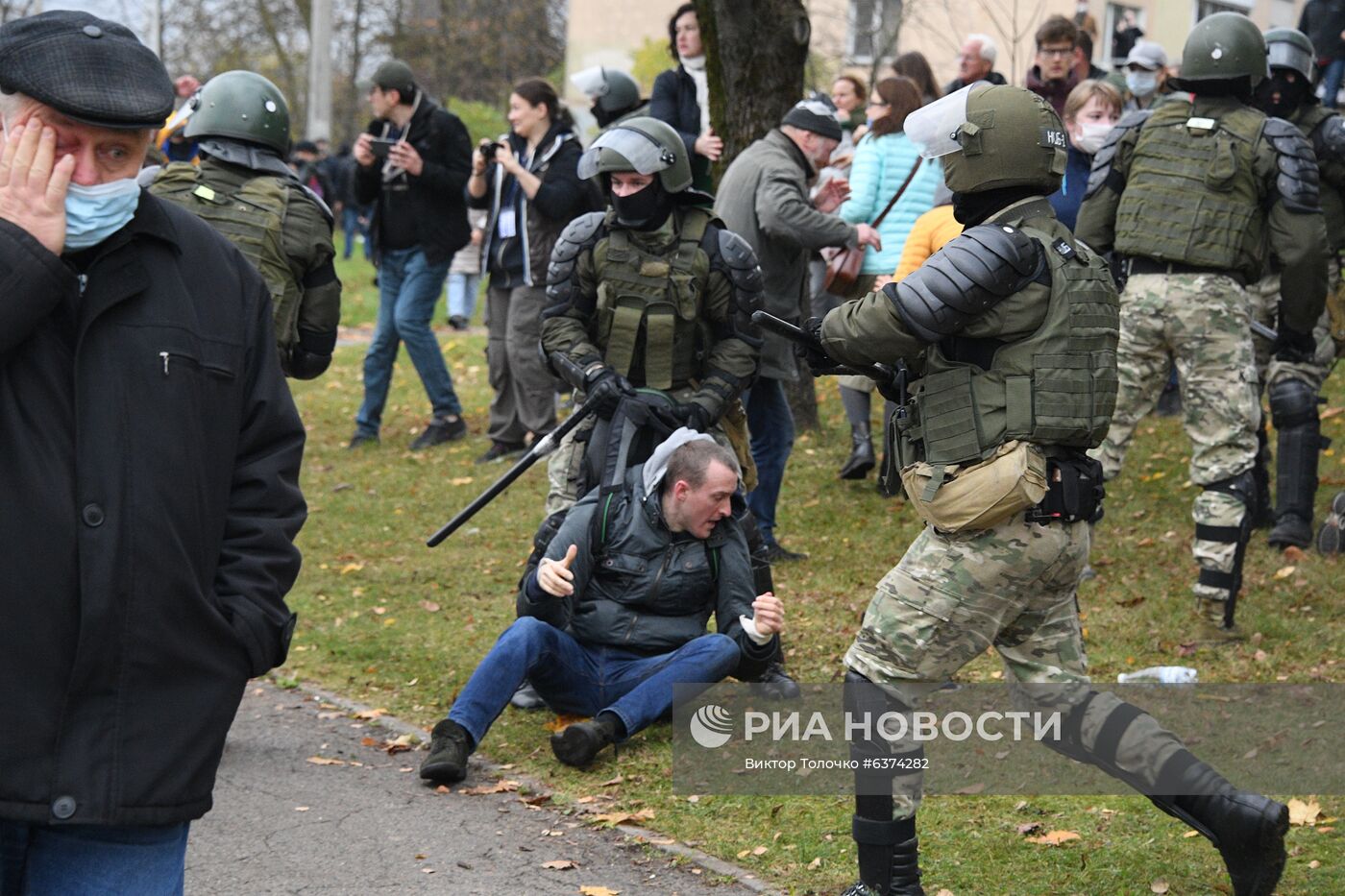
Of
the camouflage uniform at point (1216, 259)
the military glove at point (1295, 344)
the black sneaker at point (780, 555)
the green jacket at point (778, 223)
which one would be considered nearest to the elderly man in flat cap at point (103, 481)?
the camouflage uniform at point (1216, 259)

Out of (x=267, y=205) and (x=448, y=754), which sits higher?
(x=267, y=205)

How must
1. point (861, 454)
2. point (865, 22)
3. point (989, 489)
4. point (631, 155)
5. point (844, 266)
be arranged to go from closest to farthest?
point (989, 489) < point (631, 155) < point (844, 266) < point (861, 454) < point (865, 22)

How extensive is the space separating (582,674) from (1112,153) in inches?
128

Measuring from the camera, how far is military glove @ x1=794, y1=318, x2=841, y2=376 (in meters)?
4.44

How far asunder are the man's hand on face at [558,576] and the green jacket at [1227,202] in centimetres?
288

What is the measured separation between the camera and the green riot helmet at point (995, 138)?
4.18 meters

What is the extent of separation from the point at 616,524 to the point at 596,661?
51 cm

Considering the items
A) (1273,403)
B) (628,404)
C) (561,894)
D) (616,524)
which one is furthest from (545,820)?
(1273,403)

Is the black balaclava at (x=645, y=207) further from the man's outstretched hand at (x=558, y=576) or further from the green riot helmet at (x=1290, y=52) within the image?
the green riot helmet at (x=1290, y=52)

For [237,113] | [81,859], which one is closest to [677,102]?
[237,113]

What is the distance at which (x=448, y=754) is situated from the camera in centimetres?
548

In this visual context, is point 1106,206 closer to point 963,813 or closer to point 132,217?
point 963,813

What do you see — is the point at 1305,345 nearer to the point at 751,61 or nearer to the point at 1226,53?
the point at 1226,53

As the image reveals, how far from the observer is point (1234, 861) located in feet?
13.3
